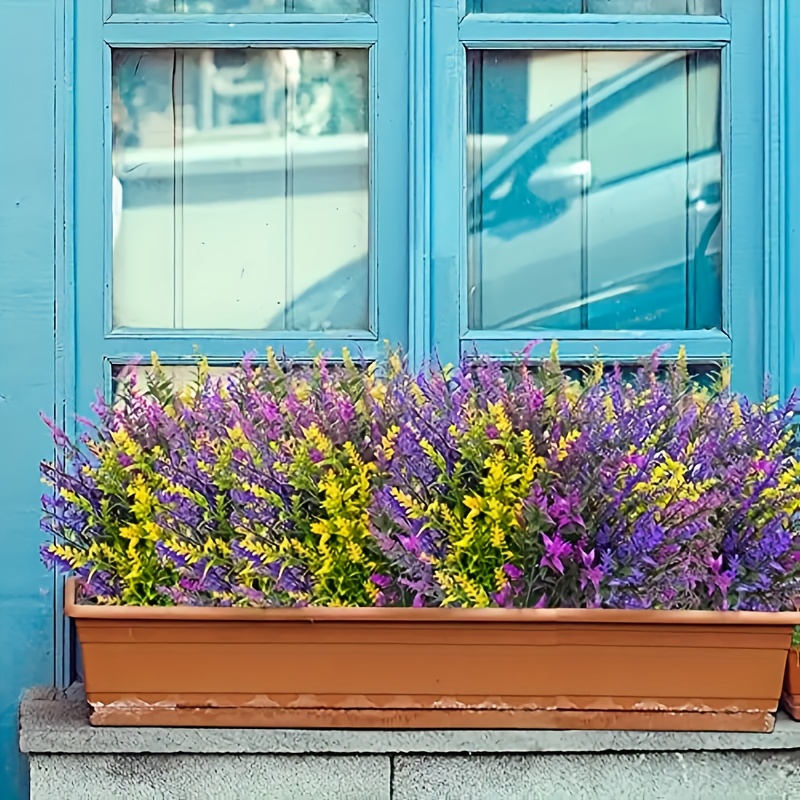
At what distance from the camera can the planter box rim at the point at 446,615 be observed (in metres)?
1.42

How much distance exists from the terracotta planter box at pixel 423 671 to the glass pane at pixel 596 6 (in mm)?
1060

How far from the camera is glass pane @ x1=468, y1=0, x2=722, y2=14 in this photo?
73.6 inches

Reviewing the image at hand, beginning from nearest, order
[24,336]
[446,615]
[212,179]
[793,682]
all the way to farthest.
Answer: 1. [446,615]
2. [793,682]
3. [24,336]
4. [212,179]

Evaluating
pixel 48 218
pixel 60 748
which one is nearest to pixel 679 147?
pixel 48 218

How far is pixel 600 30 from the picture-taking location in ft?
6.10

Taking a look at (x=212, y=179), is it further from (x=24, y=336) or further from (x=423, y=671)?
→ (x=423, y=671)

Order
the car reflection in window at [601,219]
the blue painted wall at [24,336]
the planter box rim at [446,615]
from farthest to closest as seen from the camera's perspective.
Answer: the car reflection in window at [601,219] < the blue painted wall at [24,336] < the planter box rim at [446,615]

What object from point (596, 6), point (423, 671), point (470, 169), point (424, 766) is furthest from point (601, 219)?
point (424, 766)

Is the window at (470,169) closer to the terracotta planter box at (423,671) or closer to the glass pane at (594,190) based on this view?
the glass pane at (594,190)

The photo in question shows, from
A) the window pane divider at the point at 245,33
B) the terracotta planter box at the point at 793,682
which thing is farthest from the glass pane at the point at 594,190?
the terracotta planter box at the point at 793,682

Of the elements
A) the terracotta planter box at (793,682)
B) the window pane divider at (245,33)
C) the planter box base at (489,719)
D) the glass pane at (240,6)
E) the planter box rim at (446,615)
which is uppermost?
the glass pane at (240,6)

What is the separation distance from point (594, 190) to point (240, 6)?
0.69 meters

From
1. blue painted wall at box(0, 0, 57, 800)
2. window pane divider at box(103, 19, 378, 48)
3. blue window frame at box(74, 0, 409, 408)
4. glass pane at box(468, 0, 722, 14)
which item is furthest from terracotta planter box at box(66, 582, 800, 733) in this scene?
glass pane at box(468, 0, 722, 14)

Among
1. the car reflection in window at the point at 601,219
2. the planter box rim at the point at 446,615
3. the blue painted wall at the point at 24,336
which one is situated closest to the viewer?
the planter box rim at the point at 446,615
